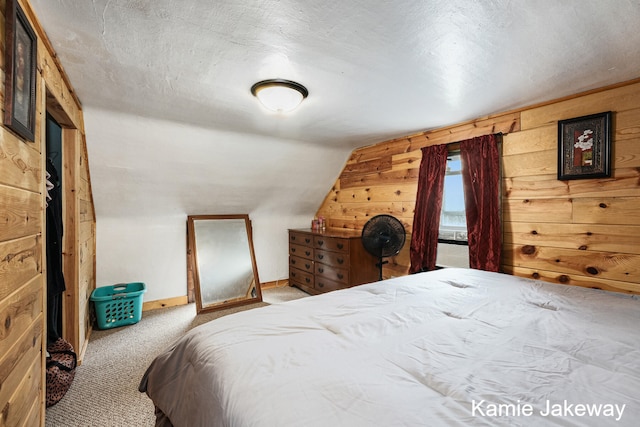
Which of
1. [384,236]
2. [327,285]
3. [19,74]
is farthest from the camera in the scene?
[327,285]

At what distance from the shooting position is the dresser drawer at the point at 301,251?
12.9 ft

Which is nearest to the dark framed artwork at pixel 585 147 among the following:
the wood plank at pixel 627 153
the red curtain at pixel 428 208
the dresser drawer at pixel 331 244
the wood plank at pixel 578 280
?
the wood plank at pixel 627 153

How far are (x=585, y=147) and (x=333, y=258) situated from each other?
2.41 m

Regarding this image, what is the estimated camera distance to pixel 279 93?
192 cm

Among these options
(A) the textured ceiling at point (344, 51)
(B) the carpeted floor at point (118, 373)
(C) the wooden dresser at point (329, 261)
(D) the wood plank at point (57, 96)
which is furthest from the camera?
(C) the wooden dresser at point (329, 261)

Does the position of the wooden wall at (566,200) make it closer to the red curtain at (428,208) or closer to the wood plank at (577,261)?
the wood plank at (577,261)

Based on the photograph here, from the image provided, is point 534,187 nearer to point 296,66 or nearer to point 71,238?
point 296,66

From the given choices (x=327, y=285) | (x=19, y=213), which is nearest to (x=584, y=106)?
(x=327, y=285)

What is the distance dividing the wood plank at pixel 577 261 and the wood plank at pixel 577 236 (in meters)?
0.04

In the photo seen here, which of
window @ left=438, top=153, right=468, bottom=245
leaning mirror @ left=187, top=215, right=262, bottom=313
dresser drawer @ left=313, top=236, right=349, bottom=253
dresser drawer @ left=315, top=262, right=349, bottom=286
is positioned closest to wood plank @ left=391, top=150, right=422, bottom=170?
window @ left=438, top=153, right=468, bottom=245

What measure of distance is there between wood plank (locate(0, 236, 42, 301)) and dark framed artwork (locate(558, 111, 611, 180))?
10.0ft

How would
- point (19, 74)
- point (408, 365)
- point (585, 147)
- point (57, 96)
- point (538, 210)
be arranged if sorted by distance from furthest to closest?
1. point (538, 210)
2. point (585, 147)
3. point (57, 96)
4. point (19, 74)
5. point (408, 365)

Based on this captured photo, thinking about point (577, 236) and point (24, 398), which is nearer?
point (24, 398)

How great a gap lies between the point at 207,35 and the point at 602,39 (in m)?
1.88
